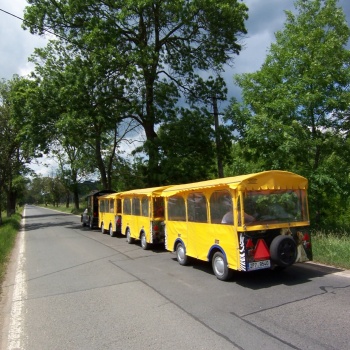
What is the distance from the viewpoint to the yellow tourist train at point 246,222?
A: 7.54 metres

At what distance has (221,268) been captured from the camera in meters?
8.28

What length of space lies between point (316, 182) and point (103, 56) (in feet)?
46.3

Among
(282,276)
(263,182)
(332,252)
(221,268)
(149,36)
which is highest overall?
(149,36)

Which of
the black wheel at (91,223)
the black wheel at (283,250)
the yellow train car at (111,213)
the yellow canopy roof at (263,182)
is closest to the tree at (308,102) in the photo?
the yellow canopy roof at (263,182)

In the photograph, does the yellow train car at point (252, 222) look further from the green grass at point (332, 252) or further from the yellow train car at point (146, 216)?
the yellow train car at point (146, 216)

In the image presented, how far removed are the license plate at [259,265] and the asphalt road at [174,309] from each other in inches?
15.4

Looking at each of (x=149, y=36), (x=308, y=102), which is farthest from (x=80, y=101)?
(x=308, y=102)

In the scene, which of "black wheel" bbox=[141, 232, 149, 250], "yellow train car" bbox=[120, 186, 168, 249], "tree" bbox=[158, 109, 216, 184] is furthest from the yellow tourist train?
"tree" bbox=[158, 109, 216, 184]

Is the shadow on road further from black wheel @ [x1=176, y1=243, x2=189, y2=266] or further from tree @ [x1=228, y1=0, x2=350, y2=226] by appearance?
tree @ [x1=228, y1=0, x2=350, y2=226]

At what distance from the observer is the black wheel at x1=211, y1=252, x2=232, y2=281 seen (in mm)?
8030

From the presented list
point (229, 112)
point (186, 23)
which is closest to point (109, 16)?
point (186, 23)

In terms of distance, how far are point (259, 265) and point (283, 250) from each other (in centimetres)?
60

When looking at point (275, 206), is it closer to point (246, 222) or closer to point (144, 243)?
point (246, 222)

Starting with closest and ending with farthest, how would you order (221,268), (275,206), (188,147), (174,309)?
(174,309) → (275,206) → (221,268) → (188,147)
